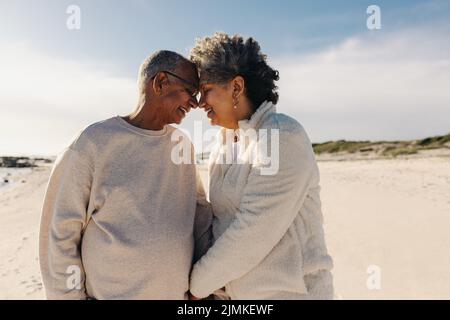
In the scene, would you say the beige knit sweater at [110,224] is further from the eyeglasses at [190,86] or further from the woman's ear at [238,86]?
the woman's ear at [238,86]

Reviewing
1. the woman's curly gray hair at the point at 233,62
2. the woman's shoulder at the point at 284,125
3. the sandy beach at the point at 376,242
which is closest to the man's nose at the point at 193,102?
the woman's curly gray hair at the point at 233,62

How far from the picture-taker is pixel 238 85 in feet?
7.80

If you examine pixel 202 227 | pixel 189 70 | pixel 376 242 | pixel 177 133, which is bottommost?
pixel 376 242

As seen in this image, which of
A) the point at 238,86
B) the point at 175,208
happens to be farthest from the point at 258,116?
the point at 175,208

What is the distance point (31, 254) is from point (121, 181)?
6.29 metres

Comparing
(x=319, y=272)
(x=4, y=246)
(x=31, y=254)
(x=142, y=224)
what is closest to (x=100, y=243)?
(x=142, y=224)

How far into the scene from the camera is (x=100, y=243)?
2170 mm

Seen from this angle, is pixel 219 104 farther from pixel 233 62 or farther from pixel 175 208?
pixel 175 208

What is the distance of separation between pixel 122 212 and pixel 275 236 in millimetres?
735

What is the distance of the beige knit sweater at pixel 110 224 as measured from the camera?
2141 millimetres

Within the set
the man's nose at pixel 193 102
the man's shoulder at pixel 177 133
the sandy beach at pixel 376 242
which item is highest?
the man's nose at pixel 193 102

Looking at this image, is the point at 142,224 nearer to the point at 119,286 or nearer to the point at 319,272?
the point at 119,286

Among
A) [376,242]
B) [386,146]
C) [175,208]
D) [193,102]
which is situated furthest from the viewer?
[386,146]

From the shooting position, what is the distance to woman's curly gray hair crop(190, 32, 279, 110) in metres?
2.33
